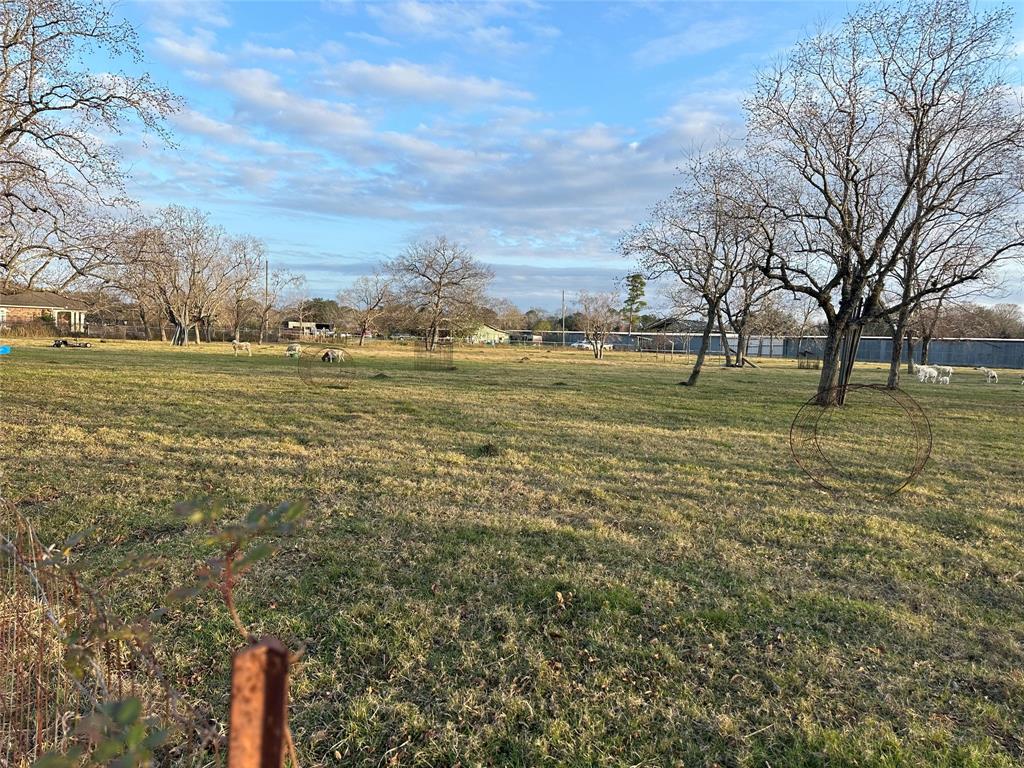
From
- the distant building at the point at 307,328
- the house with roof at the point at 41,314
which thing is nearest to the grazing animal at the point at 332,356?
the distant building at the point at 307,328

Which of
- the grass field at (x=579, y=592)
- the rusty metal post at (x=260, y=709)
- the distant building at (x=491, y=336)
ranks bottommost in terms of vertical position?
the grass field at (x=579, y=592)

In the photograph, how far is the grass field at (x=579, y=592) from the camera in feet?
6.71

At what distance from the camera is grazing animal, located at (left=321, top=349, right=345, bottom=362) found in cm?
1708

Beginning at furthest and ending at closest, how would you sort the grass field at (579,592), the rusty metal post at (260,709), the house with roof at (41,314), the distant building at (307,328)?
the distant building at (307,328) → the house with roof at (41,314) → the grass field at (579,592) → the rusty metal post at (260,709)

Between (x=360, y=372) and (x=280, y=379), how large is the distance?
3.36 m

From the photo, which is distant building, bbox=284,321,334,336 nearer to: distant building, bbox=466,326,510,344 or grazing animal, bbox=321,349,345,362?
distant building, bbox=466,326,510,344

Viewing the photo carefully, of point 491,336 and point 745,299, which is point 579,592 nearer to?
point 745,299

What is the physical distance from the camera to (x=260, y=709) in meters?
0.57

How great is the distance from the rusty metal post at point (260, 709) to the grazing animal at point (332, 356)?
17.2 meters

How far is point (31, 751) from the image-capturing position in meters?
1.71

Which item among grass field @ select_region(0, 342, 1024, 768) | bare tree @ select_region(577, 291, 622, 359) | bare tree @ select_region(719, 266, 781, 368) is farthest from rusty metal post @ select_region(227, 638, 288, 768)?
bare tree @ select_region(577, 291, 622, 359)

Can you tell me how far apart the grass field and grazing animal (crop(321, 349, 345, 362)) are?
396 inches

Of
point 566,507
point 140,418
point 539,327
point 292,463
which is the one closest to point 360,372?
point 140,418

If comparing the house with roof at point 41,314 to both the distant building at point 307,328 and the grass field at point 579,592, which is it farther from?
the grass field at point 579,592
